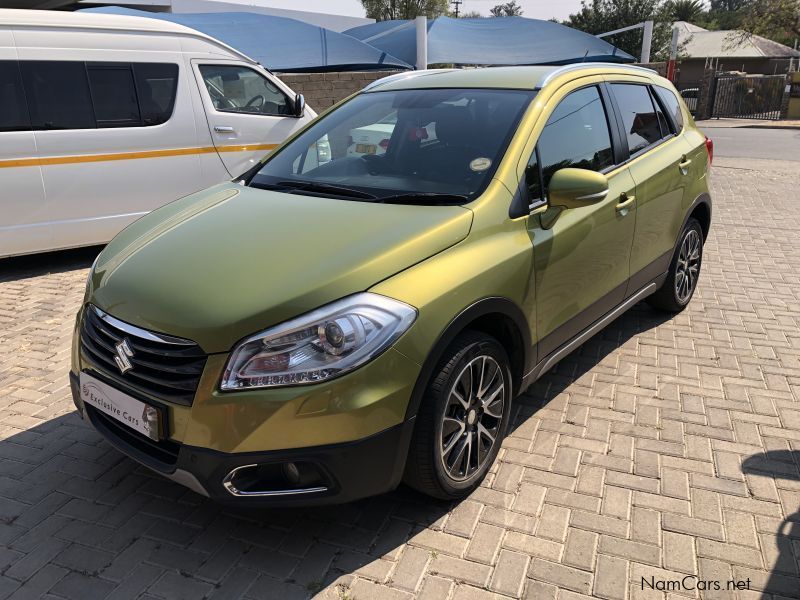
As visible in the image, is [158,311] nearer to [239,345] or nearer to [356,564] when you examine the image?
[239,345]

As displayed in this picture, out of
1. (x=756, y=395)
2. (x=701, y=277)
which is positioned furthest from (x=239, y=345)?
(x=701, y=277)

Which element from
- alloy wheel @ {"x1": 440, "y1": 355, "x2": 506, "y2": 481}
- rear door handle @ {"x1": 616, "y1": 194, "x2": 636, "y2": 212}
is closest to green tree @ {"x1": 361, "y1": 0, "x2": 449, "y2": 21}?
rear door handle @ {"x1": 616, "y1": 194, "x2": 636, "y2": 212}

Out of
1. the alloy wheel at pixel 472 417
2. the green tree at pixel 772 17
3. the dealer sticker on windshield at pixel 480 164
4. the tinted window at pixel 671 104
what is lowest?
the alloy wheel at pixel 472 417

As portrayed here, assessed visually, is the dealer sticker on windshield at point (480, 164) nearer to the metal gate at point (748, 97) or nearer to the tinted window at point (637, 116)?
the tinted window at point (637, 116)

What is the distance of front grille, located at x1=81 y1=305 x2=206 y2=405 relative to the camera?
2.33 meters

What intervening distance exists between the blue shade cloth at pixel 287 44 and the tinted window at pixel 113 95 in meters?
7.87

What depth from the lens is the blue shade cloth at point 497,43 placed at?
742 inches

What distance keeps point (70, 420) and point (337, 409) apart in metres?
2.11

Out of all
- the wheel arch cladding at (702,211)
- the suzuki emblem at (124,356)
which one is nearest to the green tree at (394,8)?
the wheel arch cladding at (702,211)

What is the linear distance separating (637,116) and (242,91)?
4605 mm

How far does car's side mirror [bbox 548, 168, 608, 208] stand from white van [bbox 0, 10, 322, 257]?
482 cm

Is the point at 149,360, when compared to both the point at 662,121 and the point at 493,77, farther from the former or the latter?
the point at 662,121

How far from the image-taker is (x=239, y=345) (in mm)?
2283

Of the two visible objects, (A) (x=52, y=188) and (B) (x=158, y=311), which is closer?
(B) (x=158, y=311)
